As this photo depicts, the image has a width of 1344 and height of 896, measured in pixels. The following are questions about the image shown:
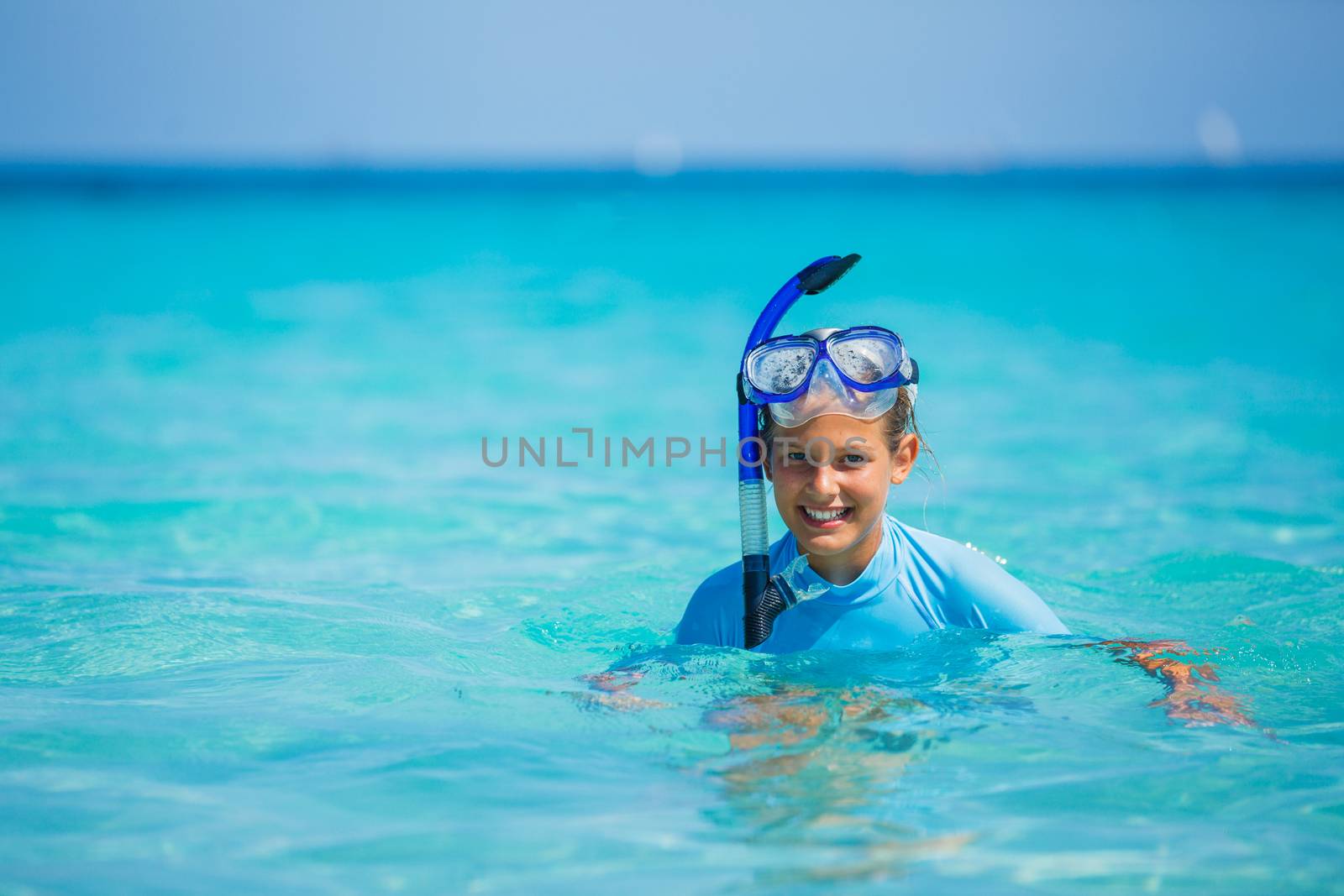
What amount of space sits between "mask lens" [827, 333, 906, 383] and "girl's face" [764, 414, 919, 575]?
11cm

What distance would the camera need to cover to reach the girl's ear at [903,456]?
3279 mm

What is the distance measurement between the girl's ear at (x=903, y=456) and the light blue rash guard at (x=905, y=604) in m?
0.14

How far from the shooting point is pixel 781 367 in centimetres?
316

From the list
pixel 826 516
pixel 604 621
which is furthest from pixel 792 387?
pixel 604 621

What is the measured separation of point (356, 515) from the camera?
6.37m

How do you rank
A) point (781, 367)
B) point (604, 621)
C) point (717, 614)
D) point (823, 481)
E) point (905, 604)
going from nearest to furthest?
1. point (823, 481)
2. point (781, 367)
3. point (905, 604)
4. point (717, 614)
5. point (604, 621)

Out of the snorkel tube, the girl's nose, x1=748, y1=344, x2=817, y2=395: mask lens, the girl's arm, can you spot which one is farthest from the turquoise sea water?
x1=748, y1=344, x2=817, y2=395: mask lens

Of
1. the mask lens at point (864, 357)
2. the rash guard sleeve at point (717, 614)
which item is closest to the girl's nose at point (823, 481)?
the mask lens at point (864, 357)

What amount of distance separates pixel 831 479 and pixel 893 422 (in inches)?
9.8

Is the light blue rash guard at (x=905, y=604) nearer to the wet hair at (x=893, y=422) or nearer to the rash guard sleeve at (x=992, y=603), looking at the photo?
the rash guard sleeve at (x=992, y=603)

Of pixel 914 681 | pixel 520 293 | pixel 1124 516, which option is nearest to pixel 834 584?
pixel 914 681

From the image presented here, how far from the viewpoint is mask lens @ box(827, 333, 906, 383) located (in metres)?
3.14

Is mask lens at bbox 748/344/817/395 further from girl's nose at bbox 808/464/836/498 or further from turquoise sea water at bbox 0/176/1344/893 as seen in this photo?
turquoise sea water at bbox 0/176/1344/893

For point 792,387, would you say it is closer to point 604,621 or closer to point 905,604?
Result: point 905,604
